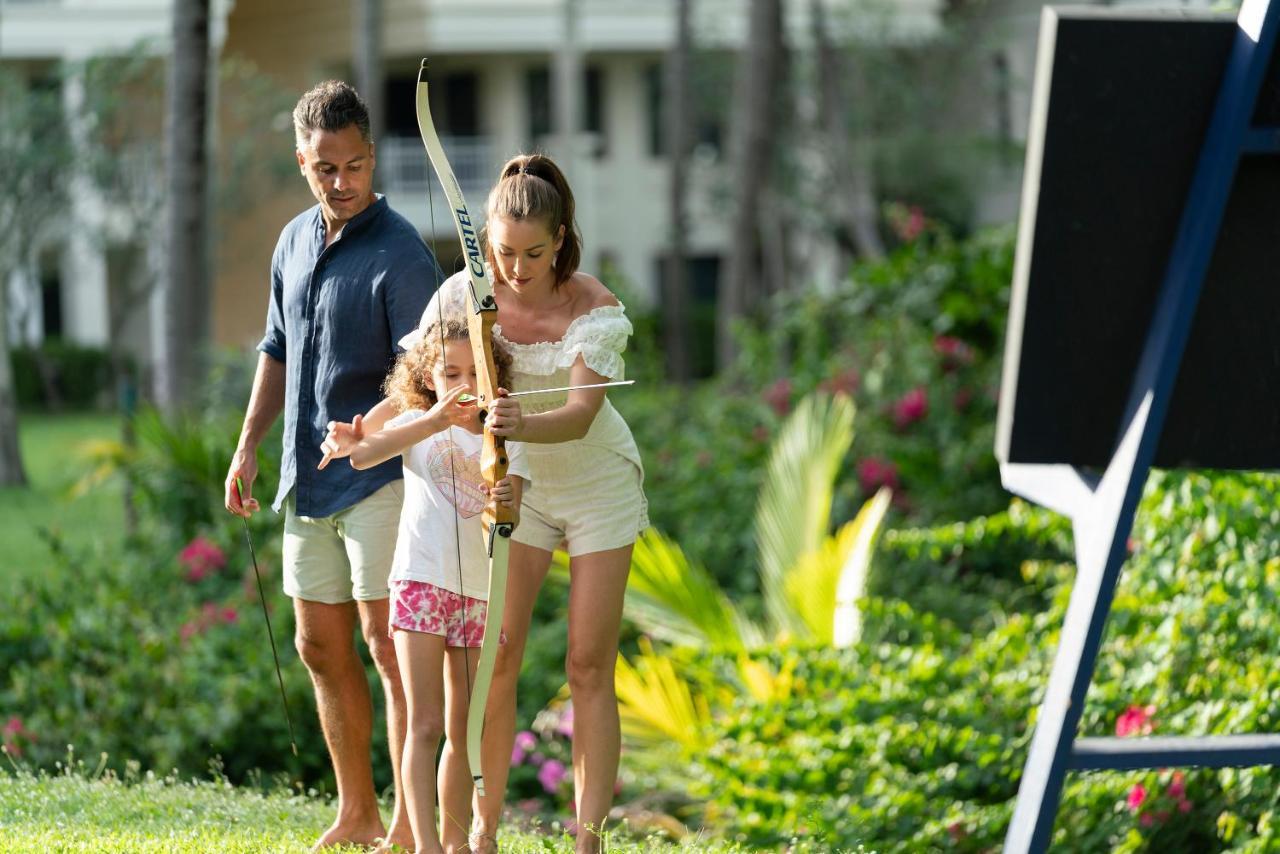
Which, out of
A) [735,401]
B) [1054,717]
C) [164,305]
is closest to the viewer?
[1054,717]

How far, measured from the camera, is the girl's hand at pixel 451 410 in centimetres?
377

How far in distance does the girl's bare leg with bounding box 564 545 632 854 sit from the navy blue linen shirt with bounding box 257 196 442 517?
573 mm

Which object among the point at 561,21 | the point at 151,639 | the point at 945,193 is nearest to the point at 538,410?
the point at 151,639

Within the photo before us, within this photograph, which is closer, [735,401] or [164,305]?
[164,305]

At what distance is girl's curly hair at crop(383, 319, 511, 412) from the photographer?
3.93 m

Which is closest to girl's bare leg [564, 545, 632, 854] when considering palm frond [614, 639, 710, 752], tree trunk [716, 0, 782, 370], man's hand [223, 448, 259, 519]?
man's hand [223, 448, 259, 519]

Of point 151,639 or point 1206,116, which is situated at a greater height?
point 1206,116

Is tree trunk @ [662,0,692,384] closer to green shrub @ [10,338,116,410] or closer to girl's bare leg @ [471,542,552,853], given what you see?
green shrub @ [10,338,116,410]

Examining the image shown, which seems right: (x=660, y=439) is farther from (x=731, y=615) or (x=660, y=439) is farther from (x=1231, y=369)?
(x=1231, y=369)

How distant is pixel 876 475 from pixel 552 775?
3.74m

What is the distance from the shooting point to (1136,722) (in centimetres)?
534

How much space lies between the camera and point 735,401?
11.2 m

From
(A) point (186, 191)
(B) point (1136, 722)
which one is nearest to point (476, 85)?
(A) point (186, 191)

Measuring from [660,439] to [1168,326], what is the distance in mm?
8536
